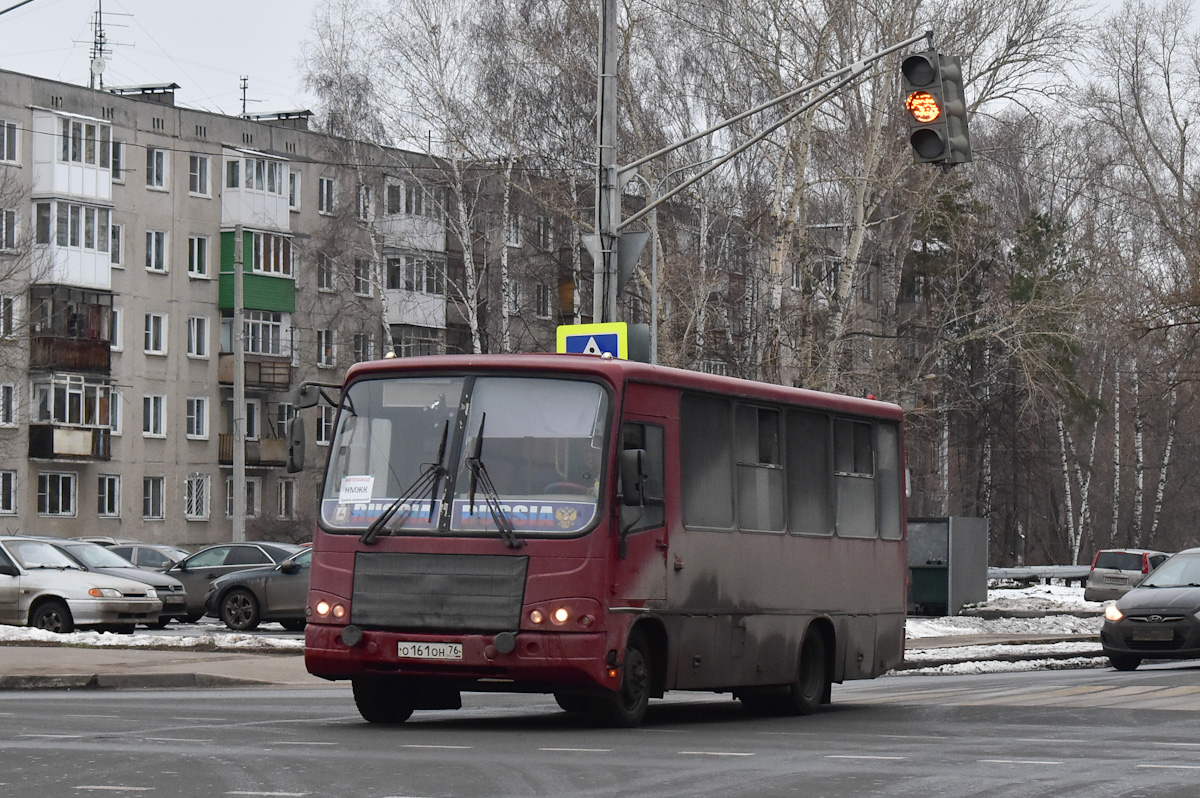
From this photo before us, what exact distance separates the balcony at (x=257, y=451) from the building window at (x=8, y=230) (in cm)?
1200

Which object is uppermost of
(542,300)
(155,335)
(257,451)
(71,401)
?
(542,300)

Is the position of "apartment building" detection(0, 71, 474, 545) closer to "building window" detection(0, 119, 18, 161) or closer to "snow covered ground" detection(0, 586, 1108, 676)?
Result: "building window" detection(0, 119, 18, 161)

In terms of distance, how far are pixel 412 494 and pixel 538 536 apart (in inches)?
39.8

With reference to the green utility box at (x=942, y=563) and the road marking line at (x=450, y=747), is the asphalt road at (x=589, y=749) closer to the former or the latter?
the road marking line at (x=450, y=747)

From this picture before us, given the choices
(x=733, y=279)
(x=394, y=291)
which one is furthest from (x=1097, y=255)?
(x=394, y=291)

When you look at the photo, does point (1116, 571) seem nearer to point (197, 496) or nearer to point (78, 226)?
point (197, 496)

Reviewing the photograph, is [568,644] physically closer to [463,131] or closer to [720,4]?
[720,4]

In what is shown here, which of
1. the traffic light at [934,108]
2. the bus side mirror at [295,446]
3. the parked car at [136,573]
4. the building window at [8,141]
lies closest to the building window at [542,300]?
the building window at [8,141]

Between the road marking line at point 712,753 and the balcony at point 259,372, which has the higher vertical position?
the balcony at point 259,372

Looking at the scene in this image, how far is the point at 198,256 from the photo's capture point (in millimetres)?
69875

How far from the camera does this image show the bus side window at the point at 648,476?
14.7 metres

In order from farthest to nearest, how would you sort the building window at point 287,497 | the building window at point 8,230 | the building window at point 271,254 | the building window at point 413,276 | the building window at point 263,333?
the building window at point 287,497 → the building window at point 263,333 → the building window at point 271,254 → the building window at point 413,276 → the building window at point 8,230

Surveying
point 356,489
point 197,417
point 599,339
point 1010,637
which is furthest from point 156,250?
point 356,489

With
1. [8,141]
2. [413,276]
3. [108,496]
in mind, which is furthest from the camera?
[108,496]
